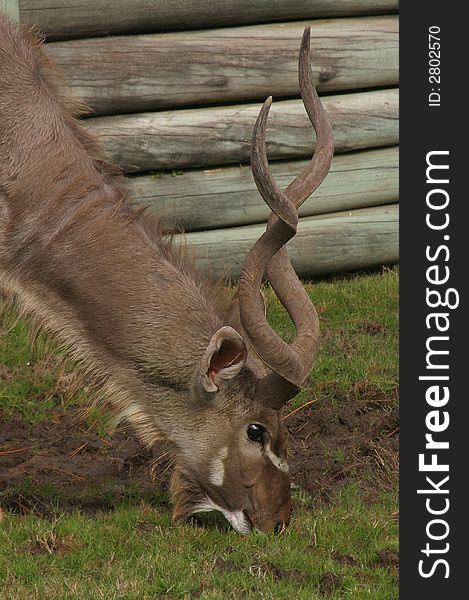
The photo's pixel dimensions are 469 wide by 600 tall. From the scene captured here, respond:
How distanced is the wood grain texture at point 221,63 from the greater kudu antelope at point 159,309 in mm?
2612

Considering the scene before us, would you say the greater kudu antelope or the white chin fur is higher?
the greater kudu antelope

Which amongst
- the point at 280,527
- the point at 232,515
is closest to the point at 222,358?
the point at 232,515

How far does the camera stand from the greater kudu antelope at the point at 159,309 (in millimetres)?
6613

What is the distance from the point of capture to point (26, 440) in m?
8.30

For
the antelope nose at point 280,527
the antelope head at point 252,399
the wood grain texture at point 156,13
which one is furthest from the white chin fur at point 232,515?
the wood grain texture at point 156,13

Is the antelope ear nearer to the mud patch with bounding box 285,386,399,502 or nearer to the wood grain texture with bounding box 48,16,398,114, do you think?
the mud patch with bounding box 285,386,399,502

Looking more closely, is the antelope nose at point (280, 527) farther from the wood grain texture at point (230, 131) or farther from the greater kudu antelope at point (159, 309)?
the wood grain texture at point (230, 131)

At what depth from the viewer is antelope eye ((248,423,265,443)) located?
22.0ft

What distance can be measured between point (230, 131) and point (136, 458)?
11.4 ft

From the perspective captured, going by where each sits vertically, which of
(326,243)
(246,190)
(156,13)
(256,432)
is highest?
(156,13)

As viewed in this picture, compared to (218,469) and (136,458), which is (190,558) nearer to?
(218,469)

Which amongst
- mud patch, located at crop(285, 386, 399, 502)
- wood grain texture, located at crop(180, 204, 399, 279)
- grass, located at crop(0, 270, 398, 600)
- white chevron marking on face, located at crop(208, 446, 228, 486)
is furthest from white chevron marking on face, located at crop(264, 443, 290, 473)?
wood grain texture, located at crop(180, 204, 399, 279)

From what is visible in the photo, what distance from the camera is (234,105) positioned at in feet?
34.9

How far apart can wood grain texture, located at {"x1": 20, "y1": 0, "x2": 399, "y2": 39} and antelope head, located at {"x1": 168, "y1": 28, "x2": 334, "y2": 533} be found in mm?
3400
